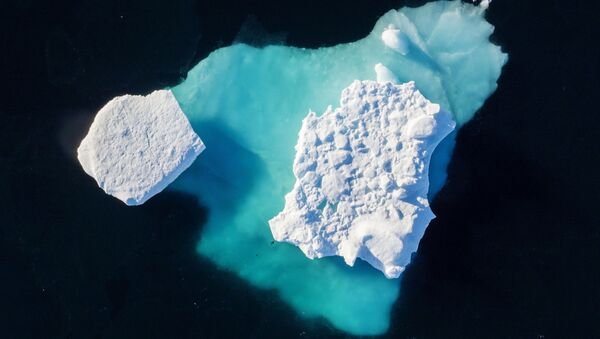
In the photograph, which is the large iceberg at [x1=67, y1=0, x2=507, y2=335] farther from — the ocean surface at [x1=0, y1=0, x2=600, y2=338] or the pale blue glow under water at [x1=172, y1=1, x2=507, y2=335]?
the ocean surface at [x1=0, y1=0, x2=600, y2=338]

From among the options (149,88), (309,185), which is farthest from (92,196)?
(309,185)

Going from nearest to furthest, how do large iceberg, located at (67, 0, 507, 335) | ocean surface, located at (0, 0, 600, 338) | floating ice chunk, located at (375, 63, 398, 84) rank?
floating ice chunk, located at (375, 63, 398, 84), large iceberg, located at (67, 0, 507, 335), ocean surface, located at (0, 0, 600, 338)

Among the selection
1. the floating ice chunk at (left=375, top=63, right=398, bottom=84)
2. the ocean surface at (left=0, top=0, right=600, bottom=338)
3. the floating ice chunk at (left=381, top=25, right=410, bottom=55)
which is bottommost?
the ocean surface at (left=0, top=0, right=600, bottom=338)

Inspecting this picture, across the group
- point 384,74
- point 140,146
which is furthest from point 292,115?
point 140,146

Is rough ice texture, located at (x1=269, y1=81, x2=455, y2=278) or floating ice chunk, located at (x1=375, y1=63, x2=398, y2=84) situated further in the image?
floating ice chunk, located at (x1=375, y1=63, x2=398, y2=84)

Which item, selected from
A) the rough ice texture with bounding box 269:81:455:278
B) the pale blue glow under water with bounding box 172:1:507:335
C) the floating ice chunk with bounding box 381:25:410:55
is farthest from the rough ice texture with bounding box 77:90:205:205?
the floating ice chunk with bounding box 381:25:410:55

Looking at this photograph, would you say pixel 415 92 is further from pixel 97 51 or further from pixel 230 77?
pixel 97 51

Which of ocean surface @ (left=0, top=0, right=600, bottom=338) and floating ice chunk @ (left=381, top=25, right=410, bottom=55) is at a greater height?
floating ice chunk @ (left=381, top=25, right=410, bottom=55)

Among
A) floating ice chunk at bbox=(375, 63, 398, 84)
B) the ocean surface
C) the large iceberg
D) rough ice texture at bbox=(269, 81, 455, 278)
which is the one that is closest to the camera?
rough ice texture at bbox=(269, 81, 455, 278)

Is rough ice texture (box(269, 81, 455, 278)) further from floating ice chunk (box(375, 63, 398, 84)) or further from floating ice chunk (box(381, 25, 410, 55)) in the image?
floating ice chunk (box(381, 25, 410, 55))
